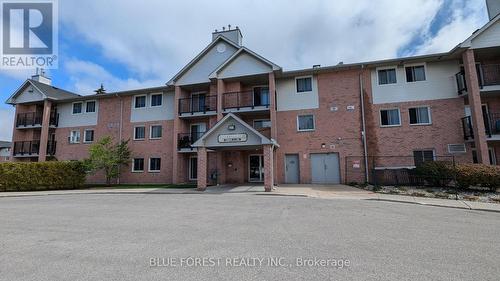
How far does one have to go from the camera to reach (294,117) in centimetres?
1994

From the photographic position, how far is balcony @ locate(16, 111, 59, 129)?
26.0 metres

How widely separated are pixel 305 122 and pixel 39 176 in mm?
20025

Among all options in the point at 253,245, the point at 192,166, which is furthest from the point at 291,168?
the point at 253,245

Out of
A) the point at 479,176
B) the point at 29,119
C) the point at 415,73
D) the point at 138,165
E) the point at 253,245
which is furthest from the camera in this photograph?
the point at 29,119

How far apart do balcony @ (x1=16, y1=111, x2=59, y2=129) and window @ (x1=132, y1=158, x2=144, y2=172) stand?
10160mm

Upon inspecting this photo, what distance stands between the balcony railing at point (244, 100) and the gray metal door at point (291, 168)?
4312mm

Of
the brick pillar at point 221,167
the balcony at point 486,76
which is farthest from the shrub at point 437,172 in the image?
the brick pillar at point 221,167

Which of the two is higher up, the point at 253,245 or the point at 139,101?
the point at 139,101

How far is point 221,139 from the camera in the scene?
54.4ft

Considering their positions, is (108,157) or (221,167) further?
(108,157)

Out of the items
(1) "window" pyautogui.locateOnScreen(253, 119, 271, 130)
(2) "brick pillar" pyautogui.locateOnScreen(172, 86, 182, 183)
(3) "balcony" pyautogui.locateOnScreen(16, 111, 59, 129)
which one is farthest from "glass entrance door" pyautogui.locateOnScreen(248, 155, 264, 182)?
(3) "balcony" pyautogui.locateOnScreen(16, 111, 59, 129)

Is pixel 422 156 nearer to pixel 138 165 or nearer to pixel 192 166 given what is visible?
pixel 192 166

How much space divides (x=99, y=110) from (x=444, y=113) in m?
27.9

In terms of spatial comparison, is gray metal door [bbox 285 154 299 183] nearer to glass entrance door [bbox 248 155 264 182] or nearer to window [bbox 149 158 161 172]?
glass entrance door [bbox 248 155 264 182]
